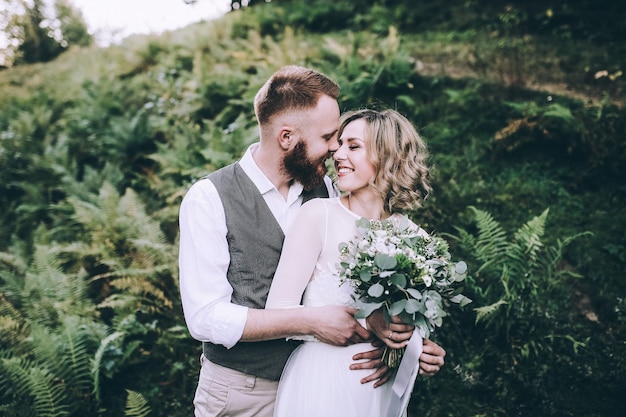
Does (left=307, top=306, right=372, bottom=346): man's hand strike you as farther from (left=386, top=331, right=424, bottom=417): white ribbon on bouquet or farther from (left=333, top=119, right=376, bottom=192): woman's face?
(left=333, top=119, right=376, bottom=192): woman's face

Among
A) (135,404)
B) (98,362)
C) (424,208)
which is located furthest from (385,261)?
(98,362)

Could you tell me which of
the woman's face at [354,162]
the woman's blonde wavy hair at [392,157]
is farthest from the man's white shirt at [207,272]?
the woman's blonde wavy hair at [392,157]

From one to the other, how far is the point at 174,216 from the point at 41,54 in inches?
699

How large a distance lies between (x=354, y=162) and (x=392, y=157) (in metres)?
0.21

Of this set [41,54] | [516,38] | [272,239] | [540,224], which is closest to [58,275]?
[272,239]

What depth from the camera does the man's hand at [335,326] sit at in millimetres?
2141

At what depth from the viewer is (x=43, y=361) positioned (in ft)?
13.8

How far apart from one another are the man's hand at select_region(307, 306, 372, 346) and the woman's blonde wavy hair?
70 cm

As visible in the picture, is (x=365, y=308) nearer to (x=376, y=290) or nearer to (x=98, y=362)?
(x=376, y=290)

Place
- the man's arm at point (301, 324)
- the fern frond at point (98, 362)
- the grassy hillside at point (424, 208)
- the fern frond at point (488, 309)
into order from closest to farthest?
the man's arm at point (301, 324) < the fern frond at point (488, 309) < the grassy hillside at point (424, 208) < the fern frond at point (98, 362)

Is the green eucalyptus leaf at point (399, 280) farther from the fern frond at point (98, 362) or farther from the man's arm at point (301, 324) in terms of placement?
the fern frond at point (98, 362)

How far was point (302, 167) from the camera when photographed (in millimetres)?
2611

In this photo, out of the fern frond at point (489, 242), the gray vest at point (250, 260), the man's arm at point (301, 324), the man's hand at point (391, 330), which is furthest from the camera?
the fern frond at point (489, 242)

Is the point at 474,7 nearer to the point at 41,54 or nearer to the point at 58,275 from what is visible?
the point at 58,275
